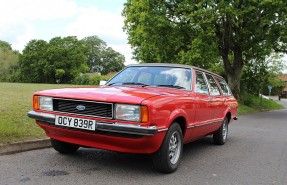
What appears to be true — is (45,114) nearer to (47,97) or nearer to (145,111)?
(47,97)

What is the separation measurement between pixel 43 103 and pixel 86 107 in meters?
0.87

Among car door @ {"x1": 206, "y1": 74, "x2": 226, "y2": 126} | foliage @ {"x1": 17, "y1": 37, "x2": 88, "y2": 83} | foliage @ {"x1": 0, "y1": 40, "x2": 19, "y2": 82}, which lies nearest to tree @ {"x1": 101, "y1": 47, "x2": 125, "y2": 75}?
foliage @ {"x1": 0, "y1": 40, "x2": 19, "y2": 82}

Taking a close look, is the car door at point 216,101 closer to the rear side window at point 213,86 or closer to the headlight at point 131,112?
the rear side window at point 213,86

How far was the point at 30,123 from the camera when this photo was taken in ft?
25.5

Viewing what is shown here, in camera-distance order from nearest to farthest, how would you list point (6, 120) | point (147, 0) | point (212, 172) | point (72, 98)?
point (72, 98) → point (212, 172) → point (6, 120) → point (147, 0)

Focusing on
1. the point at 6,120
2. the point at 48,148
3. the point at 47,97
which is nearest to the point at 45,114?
the point at 47,97

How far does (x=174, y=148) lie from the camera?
17.6 ft

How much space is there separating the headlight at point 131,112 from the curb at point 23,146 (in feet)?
7.81

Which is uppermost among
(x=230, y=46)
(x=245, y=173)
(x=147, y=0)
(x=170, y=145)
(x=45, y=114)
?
(x=147, y=0)

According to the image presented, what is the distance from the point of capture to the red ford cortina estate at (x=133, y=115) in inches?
181

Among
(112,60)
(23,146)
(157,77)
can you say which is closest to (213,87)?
(157,77)

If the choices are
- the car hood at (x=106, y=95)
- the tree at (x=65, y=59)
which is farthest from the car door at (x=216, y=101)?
the tree at (x=65, y=59)

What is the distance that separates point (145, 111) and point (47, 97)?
1.68 metres

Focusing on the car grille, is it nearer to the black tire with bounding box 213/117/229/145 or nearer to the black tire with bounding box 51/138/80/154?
the black tire with bounding box 51/138/80/154
